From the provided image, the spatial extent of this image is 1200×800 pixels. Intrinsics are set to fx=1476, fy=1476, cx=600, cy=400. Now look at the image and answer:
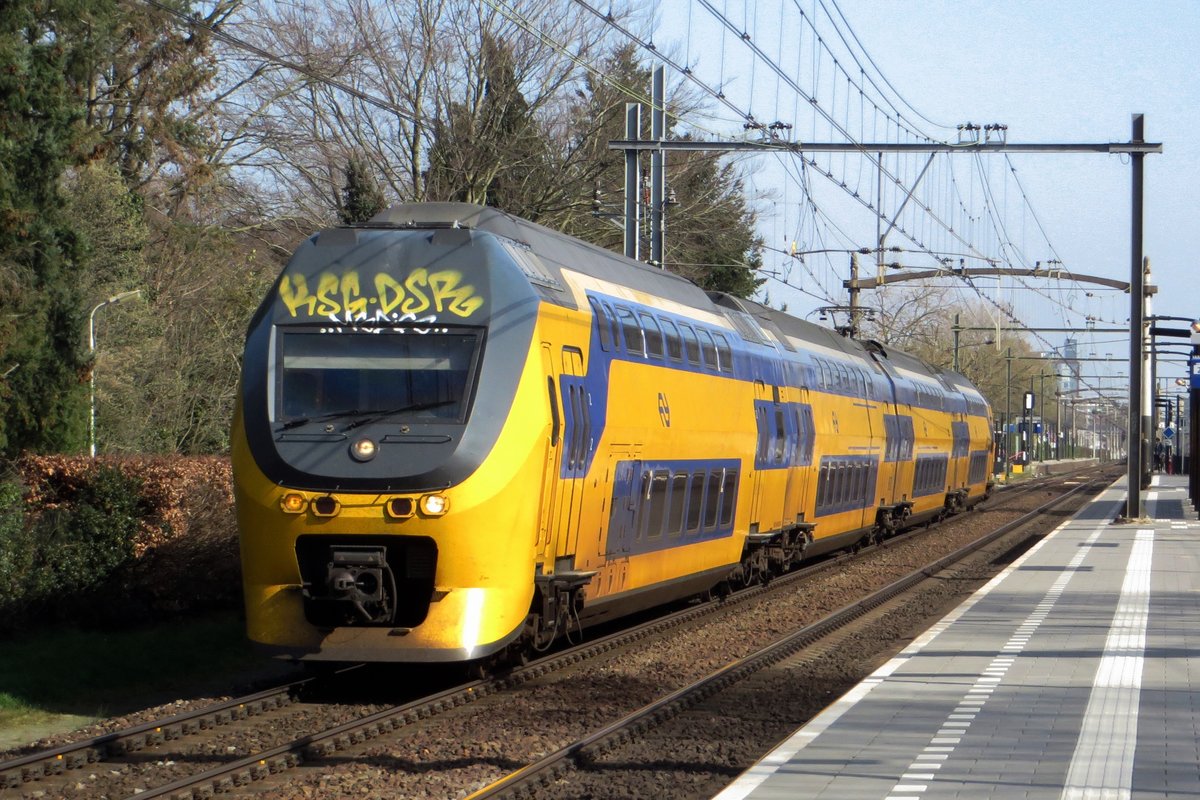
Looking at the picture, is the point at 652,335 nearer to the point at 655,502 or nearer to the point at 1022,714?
the point at 655,502

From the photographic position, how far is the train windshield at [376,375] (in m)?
11.7

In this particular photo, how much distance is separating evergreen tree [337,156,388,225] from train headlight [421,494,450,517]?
21056mm

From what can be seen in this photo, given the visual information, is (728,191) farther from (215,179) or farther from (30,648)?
(30,648)

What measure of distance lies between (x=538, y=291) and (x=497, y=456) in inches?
65.8

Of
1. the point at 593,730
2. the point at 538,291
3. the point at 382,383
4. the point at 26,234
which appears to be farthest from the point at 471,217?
the point at 26,234

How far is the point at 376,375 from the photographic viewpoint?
11.8m

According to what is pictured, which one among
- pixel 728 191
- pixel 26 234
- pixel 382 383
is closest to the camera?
pixel 382 383

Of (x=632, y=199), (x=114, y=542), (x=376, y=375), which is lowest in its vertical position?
(x=114, y=542)

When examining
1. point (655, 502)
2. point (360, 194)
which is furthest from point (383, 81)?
point (655, 502)

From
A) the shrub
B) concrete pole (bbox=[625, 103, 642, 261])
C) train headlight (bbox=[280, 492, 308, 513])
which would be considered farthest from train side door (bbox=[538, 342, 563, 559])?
concrete pole (bbox=[625, 103, 642, 261])

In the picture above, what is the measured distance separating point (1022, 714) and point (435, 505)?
463cm

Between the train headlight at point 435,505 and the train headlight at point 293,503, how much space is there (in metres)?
0.95

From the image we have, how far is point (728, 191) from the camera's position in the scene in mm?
40938

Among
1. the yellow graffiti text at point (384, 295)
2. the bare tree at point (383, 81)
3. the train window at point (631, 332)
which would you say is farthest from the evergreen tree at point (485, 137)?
the yellow graffiti text at point (384, 295)
